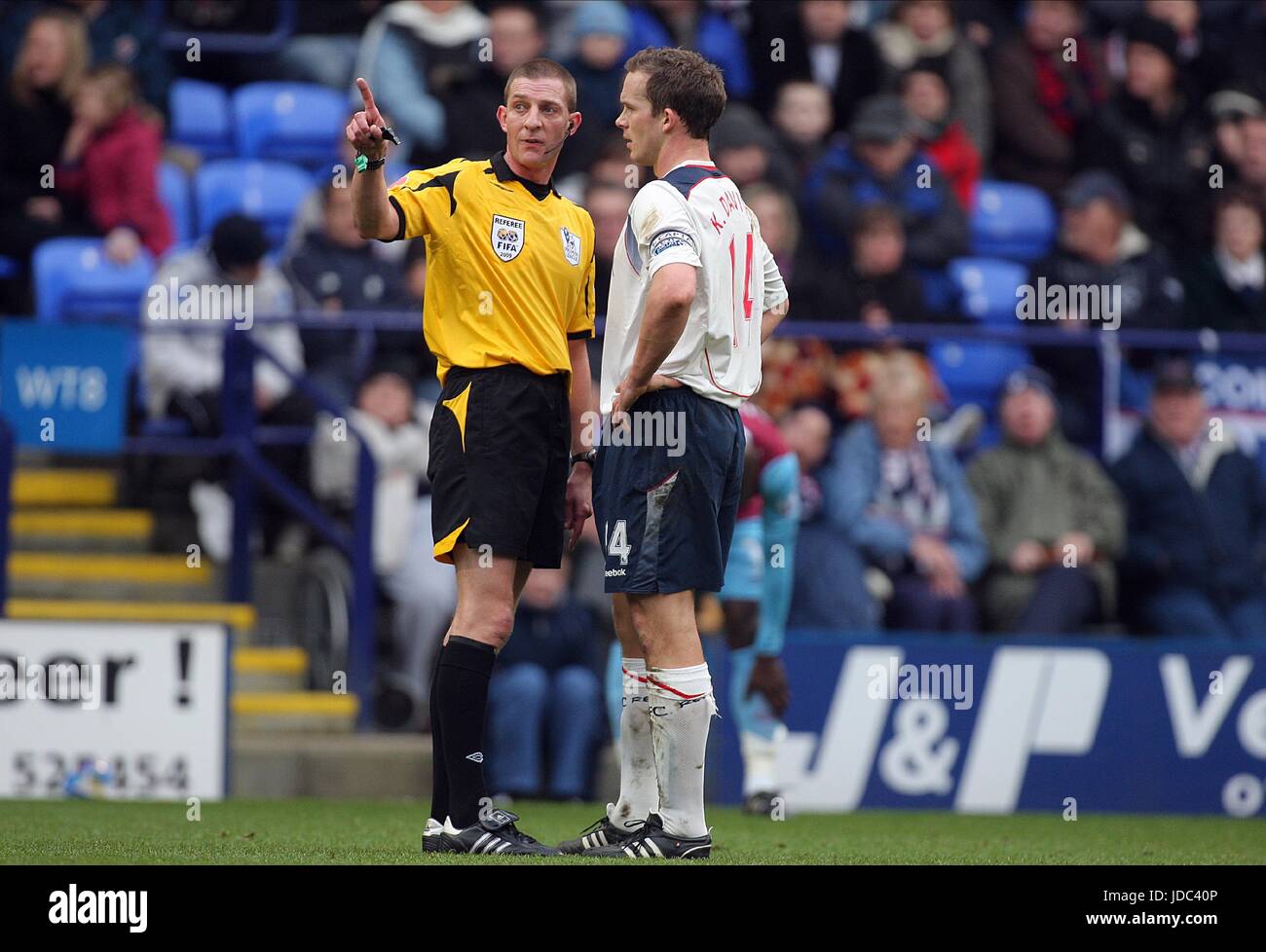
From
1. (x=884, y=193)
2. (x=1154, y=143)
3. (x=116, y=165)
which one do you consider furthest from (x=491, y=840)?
(x=1154, y=143)

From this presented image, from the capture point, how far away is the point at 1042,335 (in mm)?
11844

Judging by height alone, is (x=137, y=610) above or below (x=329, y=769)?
above

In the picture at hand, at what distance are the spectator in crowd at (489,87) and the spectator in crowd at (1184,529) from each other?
4125 mm

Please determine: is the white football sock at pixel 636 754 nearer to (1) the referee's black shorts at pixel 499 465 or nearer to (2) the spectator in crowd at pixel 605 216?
(1) the referee's black shorts at pixel 499 465

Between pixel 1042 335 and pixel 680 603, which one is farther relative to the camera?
pixel 1042 335

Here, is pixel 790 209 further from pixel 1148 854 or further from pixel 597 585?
pixel 1148 854

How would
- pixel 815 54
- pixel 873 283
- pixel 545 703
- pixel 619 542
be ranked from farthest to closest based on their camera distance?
pixel 815 54
pixel 873 283
pixel 545 703
pixel 619 542

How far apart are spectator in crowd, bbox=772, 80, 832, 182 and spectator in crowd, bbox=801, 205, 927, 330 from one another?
2.99ft

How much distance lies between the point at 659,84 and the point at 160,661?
440 cm

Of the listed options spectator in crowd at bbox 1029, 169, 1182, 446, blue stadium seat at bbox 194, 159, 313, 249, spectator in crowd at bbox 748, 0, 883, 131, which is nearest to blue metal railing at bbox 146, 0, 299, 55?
blue stadium seat at bbox 194, 159, 313, 249

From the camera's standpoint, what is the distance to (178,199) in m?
Answer: 12.2

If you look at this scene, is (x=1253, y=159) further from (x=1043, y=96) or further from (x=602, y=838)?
(x=602, y=838)

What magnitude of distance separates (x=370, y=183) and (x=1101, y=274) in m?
8.08
